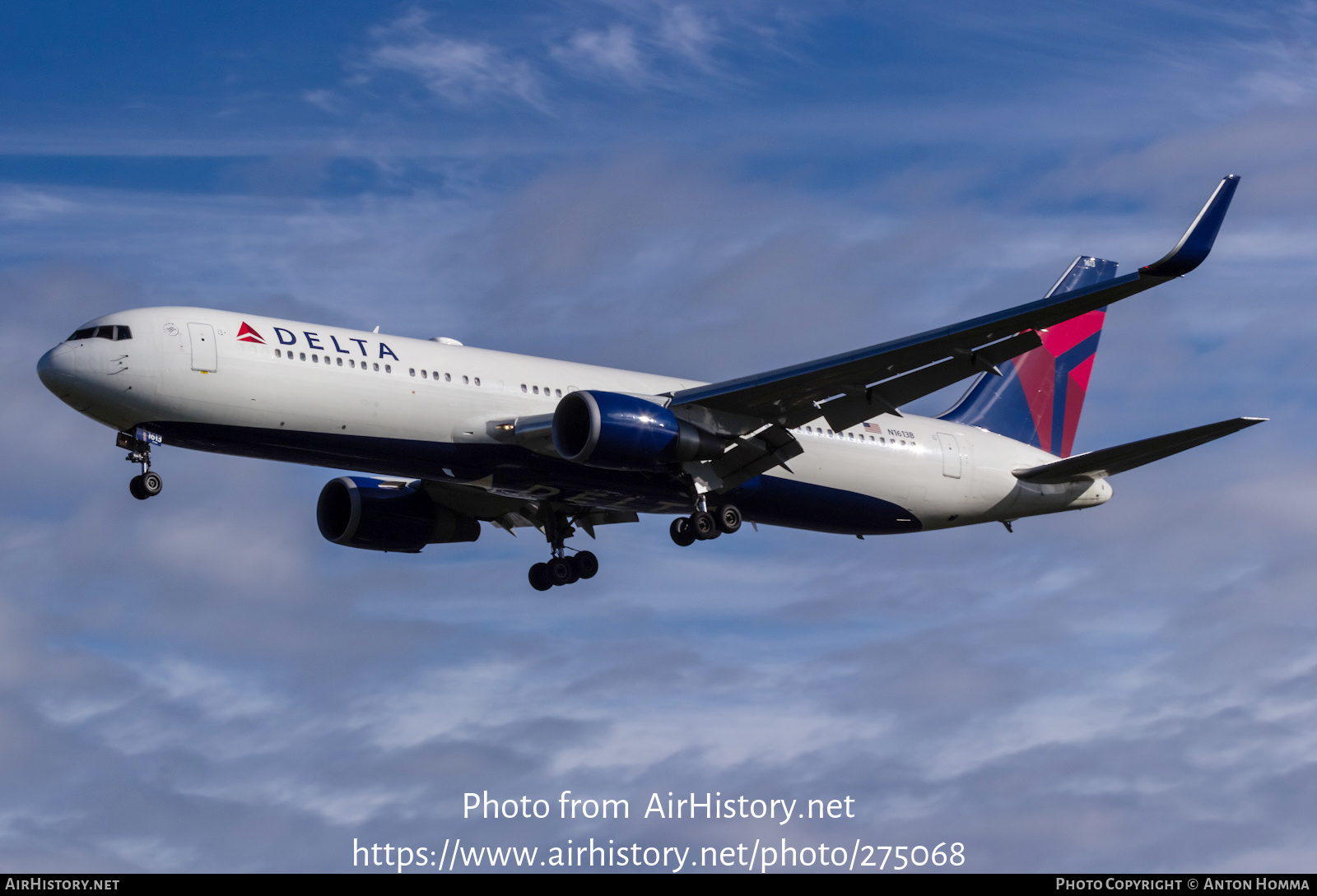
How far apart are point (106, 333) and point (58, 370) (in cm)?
123

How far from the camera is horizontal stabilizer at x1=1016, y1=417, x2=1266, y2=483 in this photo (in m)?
35.3

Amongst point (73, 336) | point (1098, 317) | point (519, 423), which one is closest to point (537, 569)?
point (519, 423)

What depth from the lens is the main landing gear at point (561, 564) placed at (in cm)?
4378

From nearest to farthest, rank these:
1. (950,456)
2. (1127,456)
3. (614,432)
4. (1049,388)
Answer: (614,432) < (1127,456) < (950,456) < (1049,388)

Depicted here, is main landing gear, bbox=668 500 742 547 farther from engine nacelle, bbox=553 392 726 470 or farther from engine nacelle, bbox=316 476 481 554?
engine nacelle, bbox=316 476 481 554

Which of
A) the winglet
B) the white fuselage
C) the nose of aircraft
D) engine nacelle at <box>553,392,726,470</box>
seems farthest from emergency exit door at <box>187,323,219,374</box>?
the winglet

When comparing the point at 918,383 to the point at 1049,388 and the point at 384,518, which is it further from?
the point at 384,518

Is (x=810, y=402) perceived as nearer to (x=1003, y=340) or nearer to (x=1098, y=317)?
(x=1003, y=340)

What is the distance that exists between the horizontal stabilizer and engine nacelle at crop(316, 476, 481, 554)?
1603cm

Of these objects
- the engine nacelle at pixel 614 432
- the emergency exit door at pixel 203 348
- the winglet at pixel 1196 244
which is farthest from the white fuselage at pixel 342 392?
the winglet at pixel 1196 244

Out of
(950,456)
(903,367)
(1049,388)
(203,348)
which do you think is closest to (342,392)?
(203,348)

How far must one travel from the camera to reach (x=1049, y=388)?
4728 cm

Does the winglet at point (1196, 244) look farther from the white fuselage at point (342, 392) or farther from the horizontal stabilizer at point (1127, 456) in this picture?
the white fuselage at point (342, 392)

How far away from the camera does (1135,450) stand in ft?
130
